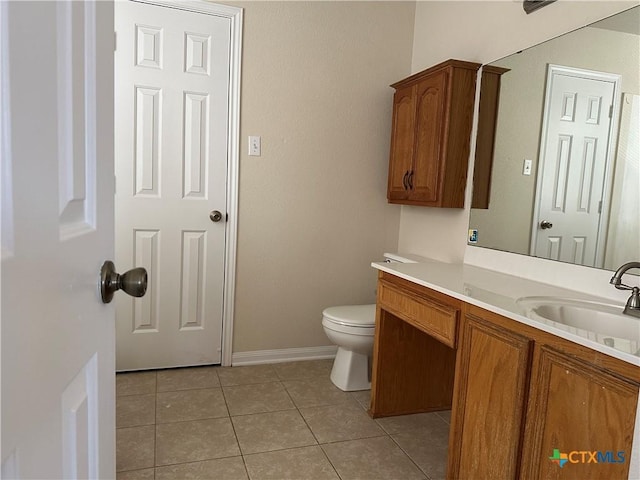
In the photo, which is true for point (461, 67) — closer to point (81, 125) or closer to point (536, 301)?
point (536, 301)

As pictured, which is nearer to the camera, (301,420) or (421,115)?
(301,420)

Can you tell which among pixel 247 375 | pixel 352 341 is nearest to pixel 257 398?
pixel 247 375

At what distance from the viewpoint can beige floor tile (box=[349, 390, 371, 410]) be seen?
2449 millimetres

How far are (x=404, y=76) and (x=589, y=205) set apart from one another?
1.71m

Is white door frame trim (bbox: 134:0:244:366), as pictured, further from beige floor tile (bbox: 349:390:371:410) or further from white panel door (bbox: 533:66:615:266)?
white panel door (bbox: 533:66:615:266)

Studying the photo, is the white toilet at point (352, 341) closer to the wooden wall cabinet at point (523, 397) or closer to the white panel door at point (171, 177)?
the wooden wall cabinet at point (523, 397)

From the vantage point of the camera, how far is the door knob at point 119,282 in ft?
2.16

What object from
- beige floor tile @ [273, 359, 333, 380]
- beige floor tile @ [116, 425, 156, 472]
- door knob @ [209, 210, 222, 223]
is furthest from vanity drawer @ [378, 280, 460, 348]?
beige floor tile @ [116, 425, 156, 472]

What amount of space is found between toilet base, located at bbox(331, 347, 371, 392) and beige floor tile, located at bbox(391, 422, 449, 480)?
0.49 m

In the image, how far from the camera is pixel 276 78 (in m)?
2.79

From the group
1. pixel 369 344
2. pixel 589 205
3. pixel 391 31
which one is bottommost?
pixel 369 344

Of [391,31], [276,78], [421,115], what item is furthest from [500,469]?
[391,31]

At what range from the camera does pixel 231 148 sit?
275cm

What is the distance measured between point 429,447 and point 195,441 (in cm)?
105
